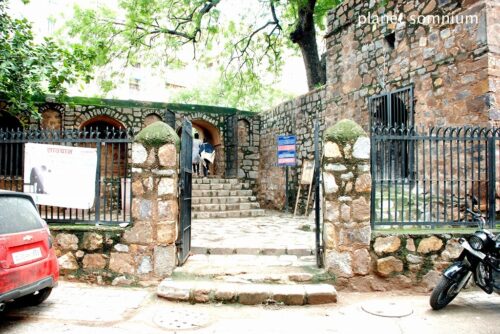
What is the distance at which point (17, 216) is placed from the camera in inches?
144

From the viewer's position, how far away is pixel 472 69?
233 inches

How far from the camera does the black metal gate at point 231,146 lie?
13391mm

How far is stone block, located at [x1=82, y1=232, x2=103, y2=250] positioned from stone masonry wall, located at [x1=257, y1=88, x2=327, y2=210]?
6.79 meters

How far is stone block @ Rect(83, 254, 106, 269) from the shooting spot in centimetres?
482

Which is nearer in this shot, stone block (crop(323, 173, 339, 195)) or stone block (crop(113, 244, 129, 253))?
stone block (crop(323, 173, 339, 195))

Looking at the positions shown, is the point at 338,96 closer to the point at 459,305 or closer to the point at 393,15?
the point at 393,15

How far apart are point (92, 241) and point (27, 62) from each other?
15.5 feet

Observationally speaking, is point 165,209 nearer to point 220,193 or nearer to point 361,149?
point 361,149

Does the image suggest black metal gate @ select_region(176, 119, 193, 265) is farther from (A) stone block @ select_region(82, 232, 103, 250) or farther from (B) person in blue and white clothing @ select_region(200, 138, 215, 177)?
(B) person in blue and white clothing @ select_region(200, 138, 215, 177)

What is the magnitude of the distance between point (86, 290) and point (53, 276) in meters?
0.78

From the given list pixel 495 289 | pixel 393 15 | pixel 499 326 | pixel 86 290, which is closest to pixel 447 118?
pixel 393 15

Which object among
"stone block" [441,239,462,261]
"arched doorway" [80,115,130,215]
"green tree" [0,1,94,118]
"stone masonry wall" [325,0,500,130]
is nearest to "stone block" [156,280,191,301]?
"arched doorway" [80,115,130,215]

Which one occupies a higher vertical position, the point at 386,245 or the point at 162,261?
the point at 386,245

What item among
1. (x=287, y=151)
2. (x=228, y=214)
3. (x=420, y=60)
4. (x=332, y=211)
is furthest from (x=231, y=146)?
(x=332, y=211)
